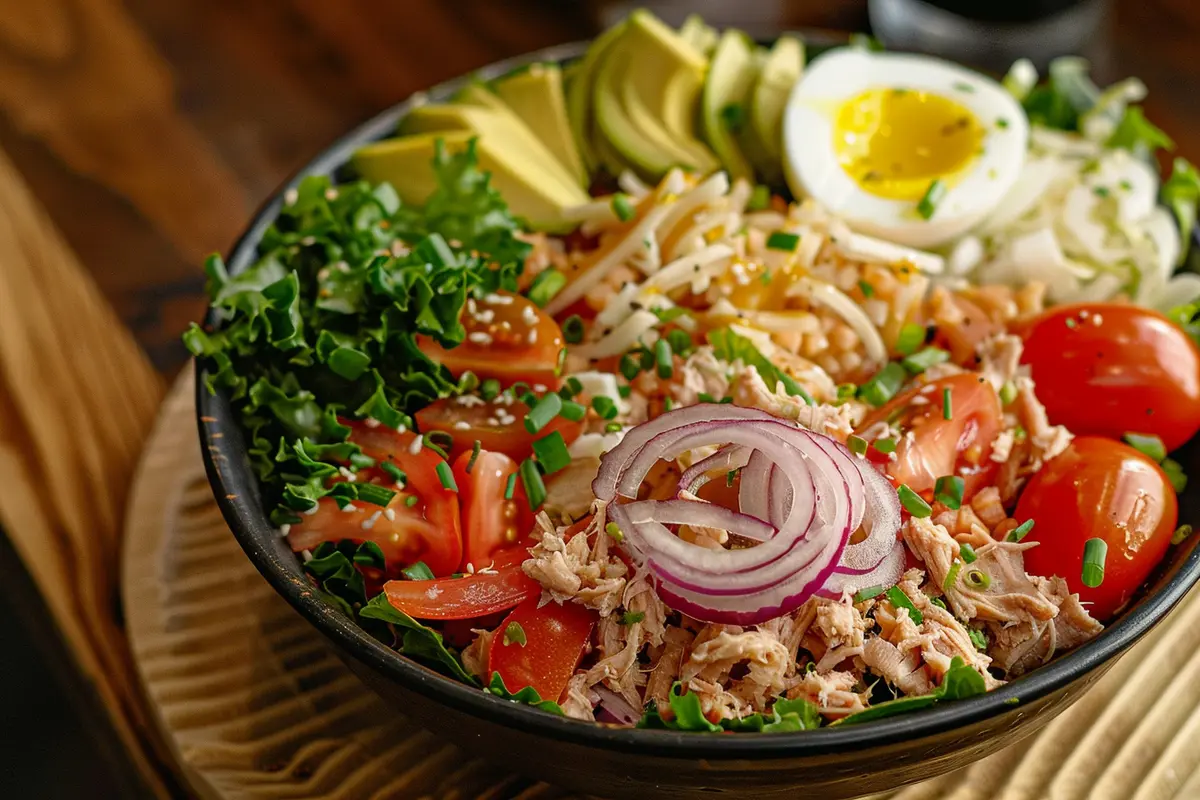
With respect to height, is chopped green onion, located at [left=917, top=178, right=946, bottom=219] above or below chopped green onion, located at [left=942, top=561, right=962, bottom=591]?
above

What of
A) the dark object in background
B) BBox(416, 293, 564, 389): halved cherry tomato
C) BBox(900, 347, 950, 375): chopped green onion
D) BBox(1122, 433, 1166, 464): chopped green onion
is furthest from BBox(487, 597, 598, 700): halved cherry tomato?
the dark object in background

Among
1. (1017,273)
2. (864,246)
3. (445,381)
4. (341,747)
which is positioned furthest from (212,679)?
(1017,273)

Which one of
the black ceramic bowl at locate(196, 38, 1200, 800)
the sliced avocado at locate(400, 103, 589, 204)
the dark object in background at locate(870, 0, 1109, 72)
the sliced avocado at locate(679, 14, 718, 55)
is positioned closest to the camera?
the black ceramic bowl at locate(196, 38, 1200, 800)

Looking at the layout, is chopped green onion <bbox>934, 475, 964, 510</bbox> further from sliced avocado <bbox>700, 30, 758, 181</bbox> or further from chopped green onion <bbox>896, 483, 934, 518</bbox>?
sliced avocado <bbox>700, 30, 758, 181</bbox>

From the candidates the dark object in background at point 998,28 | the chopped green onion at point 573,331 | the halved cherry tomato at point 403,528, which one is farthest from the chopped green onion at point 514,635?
the dark object in background at point 998,28

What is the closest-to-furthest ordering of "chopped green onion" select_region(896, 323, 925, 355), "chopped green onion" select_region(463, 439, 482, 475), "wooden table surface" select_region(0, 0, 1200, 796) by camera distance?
"chopped green onion" select_region(463, 439, 482, 475)
"chopped green onion" select_region(896, 323, 925, 355)
"wooden table surface" select_region(0, 0, 1200, 796)

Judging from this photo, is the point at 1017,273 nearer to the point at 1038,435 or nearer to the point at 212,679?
the point at 1038,435

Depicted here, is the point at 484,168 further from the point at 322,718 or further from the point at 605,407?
the point at 322,718

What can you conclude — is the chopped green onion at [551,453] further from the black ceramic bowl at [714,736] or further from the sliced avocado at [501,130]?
the sliced avocado at [501,130]
